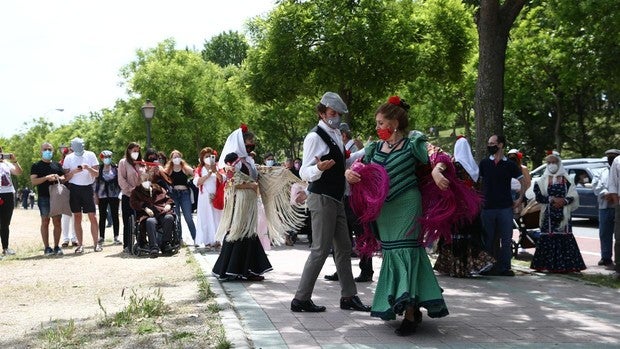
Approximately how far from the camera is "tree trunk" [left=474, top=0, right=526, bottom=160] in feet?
41.2

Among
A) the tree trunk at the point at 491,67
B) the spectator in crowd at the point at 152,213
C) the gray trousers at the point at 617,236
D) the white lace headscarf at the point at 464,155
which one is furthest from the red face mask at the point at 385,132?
the spectator in crowd at the point at 152,213

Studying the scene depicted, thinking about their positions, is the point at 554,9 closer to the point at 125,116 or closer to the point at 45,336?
the point at 45,336

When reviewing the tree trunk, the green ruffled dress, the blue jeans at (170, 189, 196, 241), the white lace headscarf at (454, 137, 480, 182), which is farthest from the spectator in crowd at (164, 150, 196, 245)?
the green ruffled dress

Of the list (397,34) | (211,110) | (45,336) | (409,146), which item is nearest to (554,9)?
(397,34)

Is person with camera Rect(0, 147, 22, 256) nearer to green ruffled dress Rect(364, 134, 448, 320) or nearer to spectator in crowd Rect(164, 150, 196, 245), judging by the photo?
spectator in crowd Rect(164, 150, 196, 245)

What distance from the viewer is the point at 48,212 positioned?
15.6 meters

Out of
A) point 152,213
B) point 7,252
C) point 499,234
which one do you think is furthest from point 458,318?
point 7,252

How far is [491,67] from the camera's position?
1260cm

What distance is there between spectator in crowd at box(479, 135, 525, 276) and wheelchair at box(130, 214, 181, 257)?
617 cm

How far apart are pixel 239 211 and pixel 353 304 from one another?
264 centimetres

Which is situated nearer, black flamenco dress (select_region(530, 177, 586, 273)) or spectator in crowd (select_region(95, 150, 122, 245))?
black flamenco dress (select_region(530, 177, 586, 273))

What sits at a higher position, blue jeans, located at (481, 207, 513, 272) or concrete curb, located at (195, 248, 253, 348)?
blue jeans, located at (481, 207, 513, 272)

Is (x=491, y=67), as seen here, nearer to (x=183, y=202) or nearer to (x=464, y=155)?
(x=464, y=155)

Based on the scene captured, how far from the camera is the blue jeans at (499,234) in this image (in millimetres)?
11391
